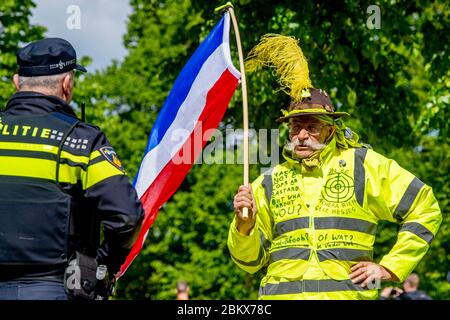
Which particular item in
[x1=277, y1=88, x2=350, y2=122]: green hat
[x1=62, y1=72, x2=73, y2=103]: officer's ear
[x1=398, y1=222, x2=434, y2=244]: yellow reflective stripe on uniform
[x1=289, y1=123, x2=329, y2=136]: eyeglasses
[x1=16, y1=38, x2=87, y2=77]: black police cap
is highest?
[x1=16, y1=38, x2=87, y2=77]: black police cap

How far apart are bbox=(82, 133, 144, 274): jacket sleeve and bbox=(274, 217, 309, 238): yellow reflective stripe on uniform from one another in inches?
62.2

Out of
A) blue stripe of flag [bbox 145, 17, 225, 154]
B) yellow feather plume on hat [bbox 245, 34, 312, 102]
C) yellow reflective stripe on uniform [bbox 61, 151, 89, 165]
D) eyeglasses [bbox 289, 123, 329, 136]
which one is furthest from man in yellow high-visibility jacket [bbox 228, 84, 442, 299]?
yellow reflective stripe on uniform [bbox 61, 151, 89, 165]

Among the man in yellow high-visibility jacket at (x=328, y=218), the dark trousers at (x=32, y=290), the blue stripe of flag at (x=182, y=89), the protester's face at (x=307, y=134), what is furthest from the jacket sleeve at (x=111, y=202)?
the blue stripe of flag at (x=182, y=89)

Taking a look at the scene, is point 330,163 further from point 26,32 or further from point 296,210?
point 26,32

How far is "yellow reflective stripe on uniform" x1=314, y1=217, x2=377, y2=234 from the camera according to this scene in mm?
6633

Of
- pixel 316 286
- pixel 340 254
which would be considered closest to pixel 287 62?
pixel 340 254

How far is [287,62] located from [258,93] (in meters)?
7.50

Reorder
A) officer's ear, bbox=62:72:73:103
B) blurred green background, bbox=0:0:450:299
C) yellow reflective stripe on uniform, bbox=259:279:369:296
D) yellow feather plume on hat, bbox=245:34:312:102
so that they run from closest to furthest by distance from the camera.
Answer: officer's ear, bbox=62:72:73:103 → yellow reflective stripe on uniform, bbox=259:279:369:296 → yellow feather plume on hat, bbox=245:34:312:102 → blurred green background, bbox=0:0:450:299

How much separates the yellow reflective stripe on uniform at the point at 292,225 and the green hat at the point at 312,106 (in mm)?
696

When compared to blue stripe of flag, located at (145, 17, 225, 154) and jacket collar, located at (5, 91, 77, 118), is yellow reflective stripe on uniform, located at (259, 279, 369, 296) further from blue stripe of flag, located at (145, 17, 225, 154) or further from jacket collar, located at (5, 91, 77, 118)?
jacket collar, located at (5, 91, 77, 118)

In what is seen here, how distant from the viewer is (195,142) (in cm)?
758

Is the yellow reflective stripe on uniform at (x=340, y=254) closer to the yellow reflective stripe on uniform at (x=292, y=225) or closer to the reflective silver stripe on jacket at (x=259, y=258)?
the yellow reflective stripe on uniform at (x=292, y=225)

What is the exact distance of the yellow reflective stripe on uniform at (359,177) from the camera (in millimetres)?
6688

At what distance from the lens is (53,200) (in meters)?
5.23
